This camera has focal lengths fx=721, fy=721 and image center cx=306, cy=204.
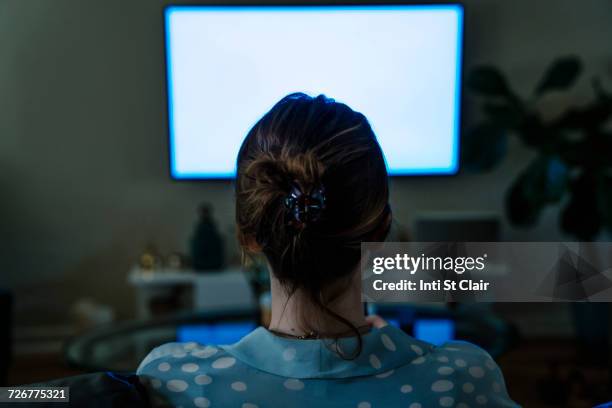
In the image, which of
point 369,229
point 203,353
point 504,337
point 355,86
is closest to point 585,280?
point 369,229

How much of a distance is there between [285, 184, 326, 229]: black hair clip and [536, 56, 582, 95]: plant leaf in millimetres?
2508

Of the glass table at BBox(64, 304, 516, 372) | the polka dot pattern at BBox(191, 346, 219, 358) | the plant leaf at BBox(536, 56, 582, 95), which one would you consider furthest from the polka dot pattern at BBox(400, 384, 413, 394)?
the plant leaf at BBox(536, 56, 582, 95)

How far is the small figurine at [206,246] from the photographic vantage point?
119 inches

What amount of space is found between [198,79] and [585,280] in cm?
227

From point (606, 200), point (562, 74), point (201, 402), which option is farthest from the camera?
point (562, 74)

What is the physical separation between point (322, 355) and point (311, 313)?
0.21 feet

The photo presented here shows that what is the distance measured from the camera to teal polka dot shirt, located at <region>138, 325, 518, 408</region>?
77 cm

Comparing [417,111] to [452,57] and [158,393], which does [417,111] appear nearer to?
[452,57]

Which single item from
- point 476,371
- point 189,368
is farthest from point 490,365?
point 189,368

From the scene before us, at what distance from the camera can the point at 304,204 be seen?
806 mm

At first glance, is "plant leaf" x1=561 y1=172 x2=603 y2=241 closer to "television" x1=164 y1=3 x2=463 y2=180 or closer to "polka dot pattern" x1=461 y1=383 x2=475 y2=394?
"television" x1=164 y1=3 x2=463 y2=180

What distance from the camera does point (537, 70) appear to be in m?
3.32

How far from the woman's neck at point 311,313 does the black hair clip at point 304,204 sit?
0.32ft

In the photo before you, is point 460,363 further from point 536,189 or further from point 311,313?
point 536,189
